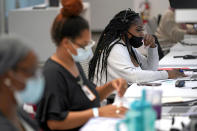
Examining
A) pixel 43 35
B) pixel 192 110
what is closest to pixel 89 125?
pixel 192 110

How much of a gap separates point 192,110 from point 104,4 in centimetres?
724

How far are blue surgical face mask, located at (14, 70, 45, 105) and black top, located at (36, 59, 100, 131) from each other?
50 cm

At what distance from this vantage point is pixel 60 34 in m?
2.57

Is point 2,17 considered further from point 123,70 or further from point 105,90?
point 105,90

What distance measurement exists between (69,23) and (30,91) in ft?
2.61

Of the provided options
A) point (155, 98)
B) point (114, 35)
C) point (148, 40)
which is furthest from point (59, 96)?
point (148, 40)

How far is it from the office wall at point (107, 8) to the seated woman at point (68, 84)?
23.5 feet

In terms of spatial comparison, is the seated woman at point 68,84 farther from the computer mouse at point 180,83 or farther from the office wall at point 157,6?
the office wall at point 157,6

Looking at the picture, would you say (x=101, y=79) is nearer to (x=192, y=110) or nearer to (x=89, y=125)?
(x=192, y=110)

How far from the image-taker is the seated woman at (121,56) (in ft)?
12.2

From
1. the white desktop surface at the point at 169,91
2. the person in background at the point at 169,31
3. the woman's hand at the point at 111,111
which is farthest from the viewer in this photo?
the person in background at the point at 169,31

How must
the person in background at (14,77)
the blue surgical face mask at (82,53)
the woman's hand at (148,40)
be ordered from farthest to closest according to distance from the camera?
the woman's hand at (148,40), the blue surgical face mask at (82,53), the person in background at (14,77)

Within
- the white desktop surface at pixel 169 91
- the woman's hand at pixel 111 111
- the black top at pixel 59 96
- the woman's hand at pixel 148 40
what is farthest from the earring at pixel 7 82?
Result: the woman's hand at pixel 148 40

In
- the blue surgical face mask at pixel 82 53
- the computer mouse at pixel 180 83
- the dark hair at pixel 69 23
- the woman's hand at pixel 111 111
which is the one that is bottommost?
the computer mouse at pixel 180 83
